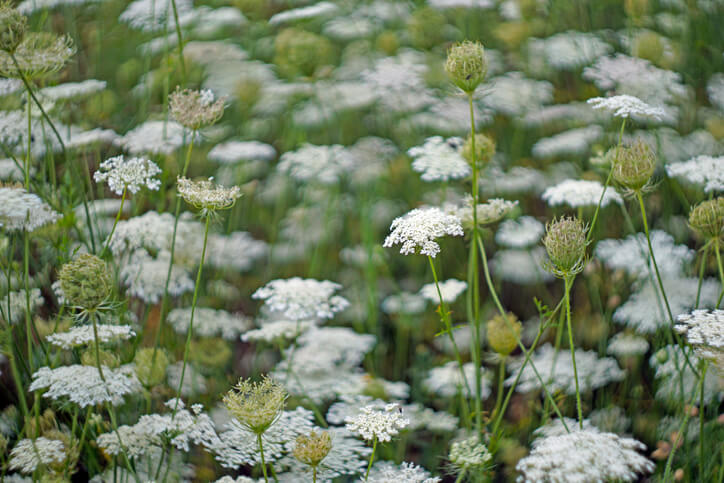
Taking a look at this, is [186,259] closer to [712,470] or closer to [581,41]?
[712,470]

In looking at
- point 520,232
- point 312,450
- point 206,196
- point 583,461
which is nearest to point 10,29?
point 206,196

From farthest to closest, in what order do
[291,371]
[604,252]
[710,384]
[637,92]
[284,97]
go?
[284,97] < [637,92] < [604,252] < [291,371] < [710,384]

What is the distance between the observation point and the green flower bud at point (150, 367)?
1740 mm

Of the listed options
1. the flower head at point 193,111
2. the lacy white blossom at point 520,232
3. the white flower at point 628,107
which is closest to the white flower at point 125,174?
the flower head at point 193,111

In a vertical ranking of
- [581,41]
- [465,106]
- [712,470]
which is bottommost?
[712,470]

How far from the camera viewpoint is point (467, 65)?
4.76 ft

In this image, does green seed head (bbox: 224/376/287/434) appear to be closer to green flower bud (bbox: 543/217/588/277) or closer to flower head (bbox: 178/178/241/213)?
flower head (bbox: 178/178/241/213)

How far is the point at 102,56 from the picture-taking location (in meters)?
3.95

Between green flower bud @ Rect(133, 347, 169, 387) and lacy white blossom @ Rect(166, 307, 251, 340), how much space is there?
268 mm

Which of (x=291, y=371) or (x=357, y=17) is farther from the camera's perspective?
(x=357, y=17)

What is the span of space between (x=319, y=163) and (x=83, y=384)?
1.56 metres

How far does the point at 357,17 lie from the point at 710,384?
304cm

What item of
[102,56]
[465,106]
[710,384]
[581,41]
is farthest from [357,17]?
[710,384]

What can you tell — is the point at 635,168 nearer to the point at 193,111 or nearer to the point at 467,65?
the point at 467,65
